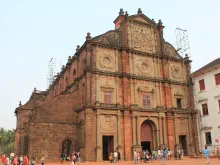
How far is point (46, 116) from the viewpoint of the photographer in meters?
26.8

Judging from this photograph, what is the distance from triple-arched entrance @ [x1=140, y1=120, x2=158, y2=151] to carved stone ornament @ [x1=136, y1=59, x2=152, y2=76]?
6.25 meters

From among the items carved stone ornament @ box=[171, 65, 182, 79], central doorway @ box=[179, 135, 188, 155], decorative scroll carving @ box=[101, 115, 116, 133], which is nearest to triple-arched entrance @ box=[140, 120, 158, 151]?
decorative scroll carving @ box=[101, 115, 116, 133]

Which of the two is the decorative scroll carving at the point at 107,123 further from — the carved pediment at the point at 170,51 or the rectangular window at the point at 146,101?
the carved pediment at the point at 170,51

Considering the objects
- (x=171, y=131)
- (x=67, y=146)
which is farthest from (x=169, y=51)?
(x=67, y=146)

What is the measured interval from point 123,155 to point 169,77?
12.7 metres

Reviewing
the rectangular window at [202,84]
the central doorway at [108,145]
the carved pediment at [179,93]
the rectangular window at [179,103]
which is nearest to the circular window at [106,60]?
the central doorway at [108,145]

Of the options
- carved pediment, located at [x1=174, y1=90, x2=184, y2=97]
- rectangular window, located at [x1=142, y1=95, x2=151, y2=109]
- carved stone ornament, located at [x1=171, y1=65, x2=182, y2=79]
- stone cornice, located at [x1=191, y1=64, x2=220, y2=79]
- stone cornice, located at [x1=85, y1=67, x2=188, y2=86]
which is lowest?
rectangular window, located at [x1=142, y1=95, x2=151, y2=109]

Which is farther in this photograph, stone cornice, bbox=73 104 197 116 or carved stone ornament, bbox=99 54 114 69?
carved stone ornament, bbox=99 54 114 69

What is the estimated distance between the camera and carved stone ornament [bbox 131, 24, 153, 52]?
32.2 m

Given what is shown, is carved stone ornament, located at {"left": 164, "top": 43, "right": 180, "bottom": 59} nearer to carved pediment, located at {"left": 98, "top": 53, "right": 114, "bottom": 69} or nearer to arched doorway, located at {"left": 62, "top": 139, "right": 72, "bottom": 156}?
carved pediment, located at {"left": 98, "top": 53, "right": 114, "bottom": 69}

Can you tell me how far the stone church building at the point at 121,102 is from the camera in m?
26.4

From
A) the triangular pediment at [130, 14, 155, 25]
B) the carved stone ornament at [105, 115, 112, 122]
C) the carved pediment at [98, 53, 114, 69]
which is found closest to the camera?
the carved stone ornament at [105, 115, 112, 122]

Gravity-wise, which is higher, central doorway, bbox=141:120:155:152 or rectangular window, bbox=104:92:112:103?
rectangular window, bbox=104:92:112:103

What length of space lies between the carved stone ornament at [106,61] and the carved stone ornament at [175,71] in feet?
31.5
